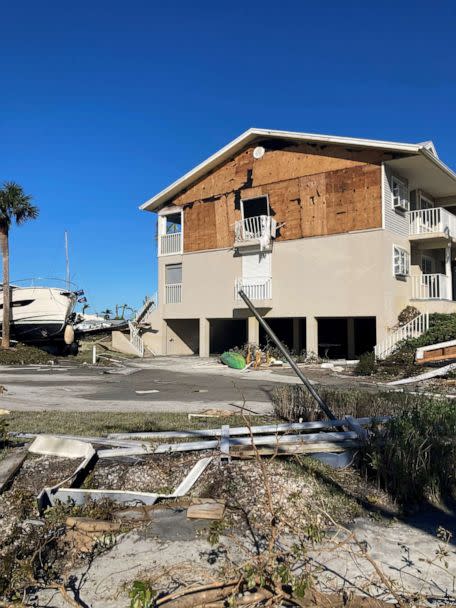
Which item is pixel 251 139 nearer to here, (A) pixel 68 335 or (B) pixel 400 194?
(B) pixel 400 194

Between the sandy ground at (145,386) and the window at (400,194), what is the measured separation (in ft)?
26.8

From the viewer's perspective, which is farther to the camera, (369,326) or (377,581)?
(369,326)

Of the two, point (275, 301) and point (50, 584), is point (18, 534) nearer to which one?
point (50, 584)

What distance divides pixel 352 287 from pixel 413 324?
2.85 metres

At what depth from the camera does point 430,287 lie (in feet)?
71.7

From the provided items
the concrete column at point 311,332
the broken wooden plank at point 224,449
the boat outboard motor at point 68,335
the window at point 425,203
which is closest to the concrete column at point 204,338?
the concrete column at point 311,332

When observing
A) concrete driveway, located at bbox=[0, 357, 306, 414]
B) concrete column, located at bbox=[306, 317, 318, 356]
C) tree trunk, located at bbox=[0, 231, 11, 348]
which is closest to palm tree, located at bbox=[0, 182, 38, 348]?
tree trunk, located at bbox=[0, 231, 11, 348]

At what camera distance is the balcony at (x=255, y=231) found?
22.4 meters

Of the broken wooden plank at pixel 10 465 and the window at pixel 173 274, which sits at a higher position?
the window at pixel 173 274

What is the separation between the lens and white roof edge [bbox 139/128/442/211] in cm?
1888

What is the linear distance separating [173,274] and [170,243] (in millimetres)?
1758

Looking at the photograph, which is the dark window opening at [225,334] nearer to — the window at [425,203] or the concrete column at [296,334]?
the concrete column at [296,334]

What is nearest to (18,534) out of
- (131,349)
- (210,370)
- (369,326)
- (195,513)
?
(195,513)

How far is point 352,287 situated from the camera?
2036 centimetres
